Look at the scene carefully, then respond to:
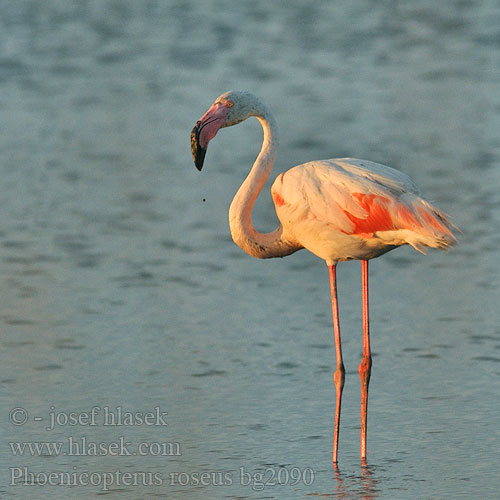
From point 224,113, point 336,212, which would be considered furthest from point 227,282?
point 336,212

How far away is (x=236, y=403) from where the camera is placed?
6.91m

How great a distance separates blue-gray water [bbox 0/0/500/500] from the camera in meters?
6.25

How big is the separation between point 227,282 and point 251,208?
191 cm

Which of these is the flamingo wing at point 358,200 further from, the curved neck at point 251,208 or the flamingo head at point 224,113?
the flamingo head at point 224,113

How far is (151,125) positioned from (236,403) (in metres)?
6.50

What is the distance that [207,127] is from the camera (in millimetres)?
7008

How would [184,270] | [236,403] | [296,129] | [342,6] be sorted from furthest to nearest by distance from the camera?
[342,6] < [296,129] < [184,270] < [236,403]

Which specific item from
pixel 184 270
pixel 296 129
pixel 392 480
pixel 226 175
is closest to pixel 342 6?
pixel 296 129

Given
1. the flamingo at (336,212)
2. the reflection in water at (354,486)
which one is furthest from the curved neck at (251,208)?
the reflection in water at (354,486)

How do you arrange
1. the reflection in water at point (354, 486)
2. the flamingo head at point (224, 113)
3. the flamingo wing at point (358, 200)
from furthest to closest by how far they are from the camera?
1. the flamingo head at point (224, 113)
2. the flamingo wing at point (358, 200)
3. the reflection in water at point (354, 486)

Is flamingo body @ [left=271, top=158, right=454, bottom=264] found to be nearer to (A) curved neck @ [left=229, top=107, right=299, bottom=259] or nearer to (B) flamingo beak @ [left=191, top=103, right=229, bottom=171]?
(A) curved neck @ [left=229, top=107, right=299, bottom=259]

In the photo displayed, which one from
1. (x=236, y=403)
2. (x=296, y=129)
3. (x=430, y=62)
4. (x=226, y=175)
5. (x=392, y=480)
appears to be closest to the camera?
(x=392, y=480)

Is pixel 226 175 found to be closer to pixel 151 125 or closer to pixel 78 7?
pixel 151 125

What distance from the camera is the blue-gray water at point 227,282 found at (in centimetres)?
625
